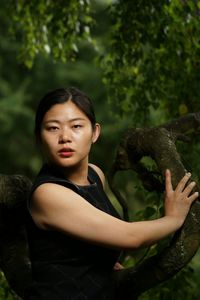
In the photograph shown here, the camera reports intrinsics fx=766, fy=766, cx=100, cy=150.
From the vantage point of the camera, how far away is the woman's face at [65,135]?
260 cm

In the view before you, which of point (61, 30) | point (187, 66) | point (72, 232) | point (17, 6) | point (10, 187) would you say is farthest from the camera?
point (17, 6)

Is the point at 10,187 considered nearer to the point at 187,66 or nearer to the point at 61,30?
the point at 187,66

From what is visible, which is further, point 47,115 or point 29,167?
point 29,167

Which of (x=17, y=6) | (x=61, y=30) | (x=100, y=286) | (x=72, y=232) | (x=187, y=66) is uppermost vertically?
(x=17, y=6)

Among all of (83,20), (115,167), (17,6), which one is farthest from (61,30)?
(115,167)

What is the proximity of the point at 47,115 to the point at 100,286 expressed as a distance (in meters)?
0.61

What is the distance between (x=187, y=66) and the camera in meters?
5.22

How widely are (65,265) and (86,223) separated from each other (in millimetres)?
192

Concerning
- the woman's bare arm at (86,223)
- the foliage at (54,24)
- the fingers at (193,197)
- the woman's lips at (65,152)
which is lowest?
the woman's bare arm at (86,223)

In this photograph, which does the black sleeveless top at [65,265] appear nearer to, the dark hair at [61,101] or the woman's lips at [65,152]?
the woman's lips at [65,152]

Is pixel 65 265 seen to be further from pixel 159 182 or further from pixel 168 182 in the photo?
pixel 159 182

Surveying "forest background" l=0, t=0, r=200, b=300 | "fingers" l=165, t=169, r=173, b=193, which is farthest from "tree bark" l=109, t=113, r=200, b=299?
"forest background" l=0, t=0, r=200, b=300

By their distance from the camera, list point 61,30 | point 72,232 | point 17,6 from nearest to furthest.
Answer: point 72,232, point 61,30, point 17,6

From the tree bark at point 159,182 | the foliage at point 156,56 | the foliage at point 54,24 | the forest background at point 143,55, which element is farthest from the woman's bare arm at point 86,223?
the foliage at point 54,24
